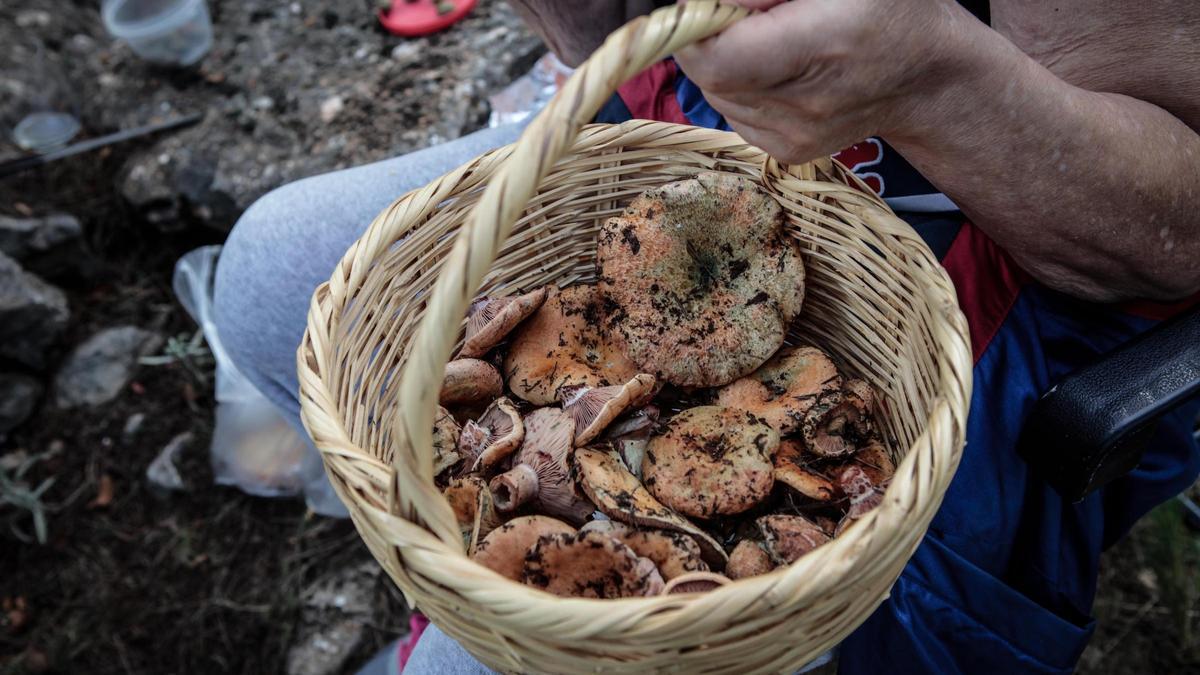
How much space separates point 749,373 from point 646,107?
640mm

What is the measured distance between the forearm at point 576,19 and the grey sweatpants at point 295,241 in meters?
0.23

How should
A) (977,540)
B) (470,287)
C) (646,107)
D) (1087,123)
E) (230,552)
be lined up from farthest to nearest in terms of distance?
(230,552) < (646,107) < (977,540) < (1087,123) < (470,287)

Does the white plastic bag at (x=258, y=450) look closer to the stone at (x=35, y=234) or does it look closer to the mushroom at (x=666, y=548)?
the stone at (x=35, y=234)

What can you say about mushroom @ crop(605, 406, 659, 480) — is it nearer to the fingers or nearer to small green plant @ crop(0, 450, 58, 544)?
the fingers

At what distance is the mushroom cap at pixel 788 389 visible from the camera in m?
1.33

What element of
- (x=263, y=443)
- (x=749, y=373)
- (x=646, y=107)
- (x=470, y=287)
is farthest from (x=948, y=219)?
(x=263, y=443)

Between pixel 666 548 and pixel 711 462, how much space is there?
0.59 ft

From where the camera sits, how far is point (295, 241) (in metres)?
1.80

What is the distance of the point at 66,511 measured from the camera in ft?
8.16

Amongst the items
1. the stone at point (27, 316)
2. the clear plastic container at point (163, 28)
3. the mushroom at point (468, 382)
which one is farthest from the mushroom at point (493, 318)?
the clear plastic container at point (163, 28)

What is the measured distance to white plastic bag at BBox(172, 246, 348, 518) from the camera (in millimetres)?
2383

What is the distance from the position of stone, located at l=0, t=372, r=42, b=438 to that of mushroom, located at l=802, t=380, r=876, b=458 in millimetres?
2551

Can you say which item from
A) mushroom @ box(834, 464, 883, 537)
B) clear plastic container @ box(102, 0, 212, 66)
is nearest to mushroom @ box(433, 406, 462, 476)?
mushroom @ box(834, 464, 883, 537)

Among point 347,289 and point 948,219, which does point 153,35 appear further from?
point 948,219
